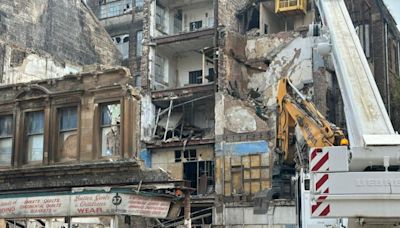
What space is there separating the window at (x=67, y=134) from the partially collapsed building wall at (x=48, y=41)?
11.5m

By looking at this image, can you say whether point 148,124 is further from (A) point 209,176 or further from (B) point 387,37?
(B) point 387,37

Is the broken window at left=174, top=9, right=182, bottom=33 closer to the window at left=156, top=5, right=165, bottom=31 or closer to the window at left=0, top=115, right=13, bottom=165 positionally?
the window at left=156, top=5, right=165, bottom=31

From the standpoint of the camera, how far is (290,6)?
43.4 m

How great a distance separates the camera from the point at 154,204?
20.2 m

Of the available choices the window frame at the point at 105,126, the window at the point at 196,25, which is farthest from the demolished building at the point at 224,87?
the window frame at the point at 105,126

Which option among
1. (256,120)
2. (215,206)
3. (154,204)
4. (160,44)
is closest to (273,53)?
(256,120)

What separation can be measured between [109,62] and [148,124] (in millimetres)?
6611

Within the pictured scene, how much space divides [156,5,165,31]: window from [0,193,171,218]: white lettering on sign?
25.8 metres

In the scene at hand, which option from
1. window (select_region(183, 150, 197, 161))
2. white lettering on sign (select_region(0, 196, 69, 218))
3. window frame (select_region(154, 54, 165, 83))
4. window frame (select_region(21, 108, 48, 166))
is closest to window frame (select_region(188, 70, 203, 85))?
window frame (select_region(154, 54, 165, 83))

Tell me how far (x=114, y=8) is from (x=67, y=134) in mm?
33325

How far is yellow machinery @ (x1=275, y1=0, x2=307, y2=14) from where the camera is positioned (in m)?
43.2

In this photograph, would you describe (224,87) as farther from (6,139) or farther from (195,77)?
(6,139)

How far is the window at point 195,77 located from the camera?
1796 inches

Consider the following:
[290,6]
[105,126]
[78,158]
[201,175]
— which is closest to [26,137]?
[78,158]
